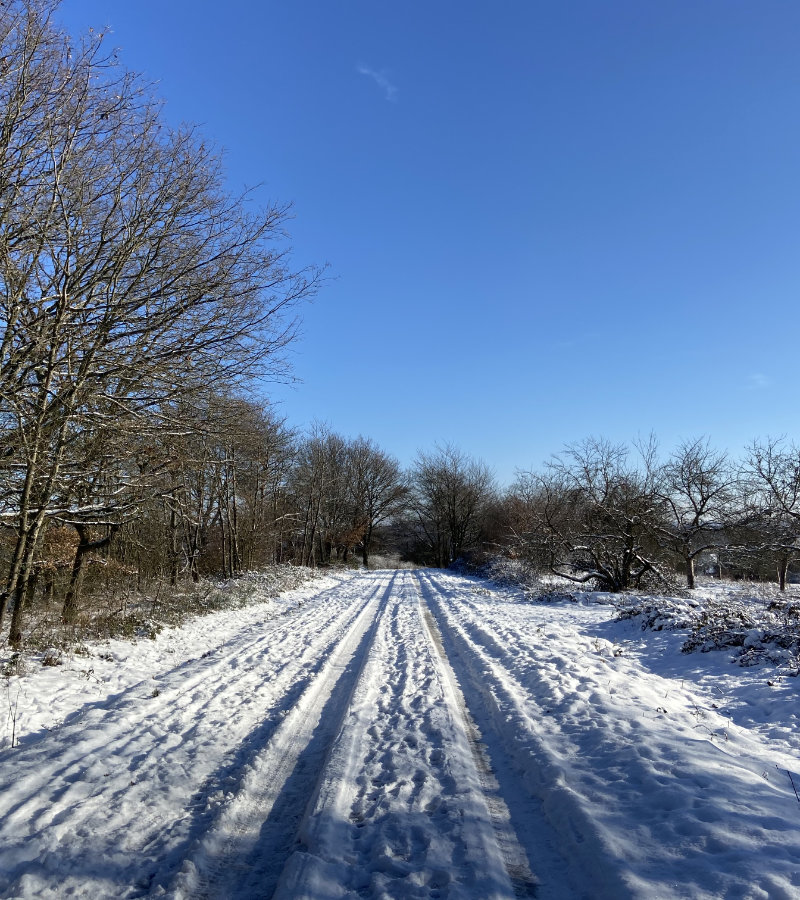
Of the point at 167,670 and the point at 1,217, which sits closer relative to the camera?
the point at 1,217

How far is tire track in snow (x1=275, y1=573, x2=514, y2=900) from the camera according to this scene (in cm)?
317

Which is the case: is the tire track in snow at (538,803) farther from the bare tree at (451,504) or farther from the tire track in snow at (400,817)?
the bare tree at (451,504)

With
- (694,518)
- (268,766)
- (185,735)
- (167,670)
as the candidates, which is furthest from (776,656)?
(694,518)

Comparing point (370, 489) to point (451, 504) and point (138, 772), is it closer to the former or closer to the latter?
point (451, 504)

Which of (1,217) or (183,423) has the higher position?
(1,217)

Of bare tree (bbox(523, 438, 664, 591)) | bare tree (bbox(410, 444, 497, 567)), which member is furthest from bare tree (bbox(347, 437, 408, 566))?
bare tree (bbox(523, 438, 664, 591))

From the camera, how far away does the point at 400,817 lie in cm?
392

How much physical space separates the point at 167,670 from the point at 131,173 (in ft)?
24.9

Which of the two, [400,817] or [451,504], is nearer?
[400,817]

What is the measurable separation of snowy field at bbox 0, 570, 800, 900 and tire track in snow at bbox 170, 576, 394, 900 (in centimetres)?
2

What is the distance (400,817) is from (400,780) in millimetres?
608

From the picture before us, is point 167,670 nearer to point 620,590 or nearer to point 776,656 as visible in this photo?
point 776,656

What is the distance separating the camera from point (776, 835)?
343cm

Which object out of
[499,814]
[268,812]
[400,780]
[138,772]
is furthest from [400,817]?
[138,772]
